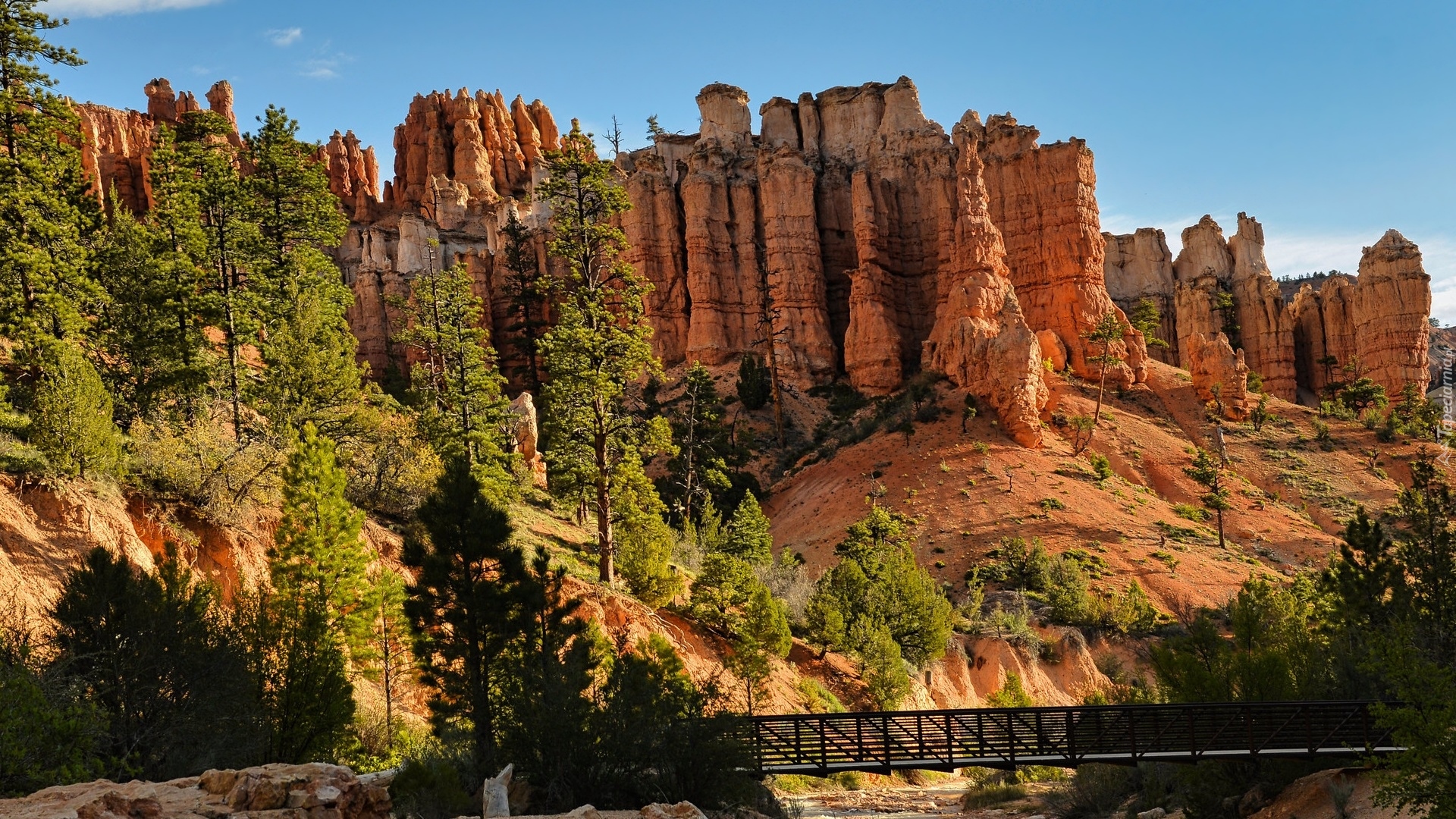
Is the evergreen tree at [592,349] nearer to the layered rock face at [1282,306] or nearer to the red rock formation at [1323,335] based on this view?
the layered rock face at [1282,306]

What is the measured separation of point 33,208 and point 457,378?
14543mm

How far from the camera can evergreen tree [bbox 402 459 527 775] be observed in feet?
67.0

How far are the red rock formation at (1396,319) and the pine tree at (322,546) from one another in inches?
3352

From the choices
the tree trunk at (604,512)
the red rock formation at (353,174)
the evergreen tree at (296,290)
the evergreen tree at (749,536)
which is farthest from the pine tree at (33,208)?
the red rock formation at (353,174)

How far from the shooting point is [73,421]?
2350cm

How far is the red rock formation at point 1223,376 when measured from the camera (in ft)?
219

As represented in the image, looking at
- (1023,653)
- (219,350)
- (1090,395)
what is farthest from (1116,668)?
(219,350)

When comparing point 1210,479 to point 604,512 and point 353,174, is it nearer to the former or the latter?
point 604,512

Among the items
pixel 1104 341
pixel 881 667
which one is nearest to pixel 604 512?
pixel 881 667

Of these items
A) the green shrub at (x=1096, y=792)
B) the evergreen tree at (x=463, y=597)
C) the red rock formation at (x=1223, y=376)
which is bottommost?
the green shrub at (x=1096, y=792)

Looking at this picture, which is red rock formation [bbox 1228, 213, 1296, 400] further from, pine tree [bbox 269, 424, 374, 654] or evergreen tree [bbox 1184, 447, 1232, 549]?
pine tree [bbox 269, 424, 374, 654]

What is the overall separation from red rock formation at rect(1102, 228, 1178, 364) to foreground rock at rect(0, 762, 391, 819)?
321ft

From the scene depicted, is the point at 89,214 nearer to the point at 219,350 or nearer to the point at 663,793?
the point at 219,350

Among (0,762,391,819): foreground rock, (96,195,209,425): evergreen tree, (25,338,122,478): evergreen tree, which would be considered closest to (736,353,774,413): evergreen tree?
(96,195,209,425): evergreen tree
